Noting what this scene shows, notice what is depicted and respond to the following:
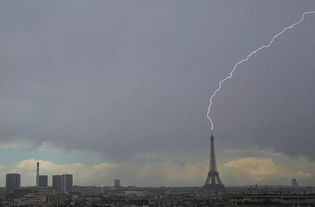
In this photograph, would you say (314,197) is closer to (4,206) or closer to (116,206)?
(116,206)

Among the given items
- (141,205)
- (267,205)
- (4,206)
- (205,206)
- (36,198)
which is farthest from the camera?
(36,198)

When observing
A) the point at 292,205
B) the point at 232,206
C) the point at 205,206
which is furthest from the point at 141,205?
the point at 292,205

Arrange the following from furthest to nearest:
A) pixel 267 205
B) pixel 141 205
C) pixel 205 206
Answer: pixel 141 205
pixel 205 206
pixel 267 205

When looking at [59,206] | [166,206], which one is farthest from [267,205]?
[59,206]

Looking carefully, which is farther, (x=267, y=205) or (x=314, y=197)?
(x=314, y=197)

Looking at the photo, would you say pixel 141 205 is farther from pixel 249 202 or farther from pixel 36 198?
pixel 36 198

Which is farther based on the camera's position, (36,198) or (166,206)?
(36,198)

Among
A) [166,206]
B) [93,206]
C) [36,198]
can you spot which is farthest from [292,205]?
[36,198]
